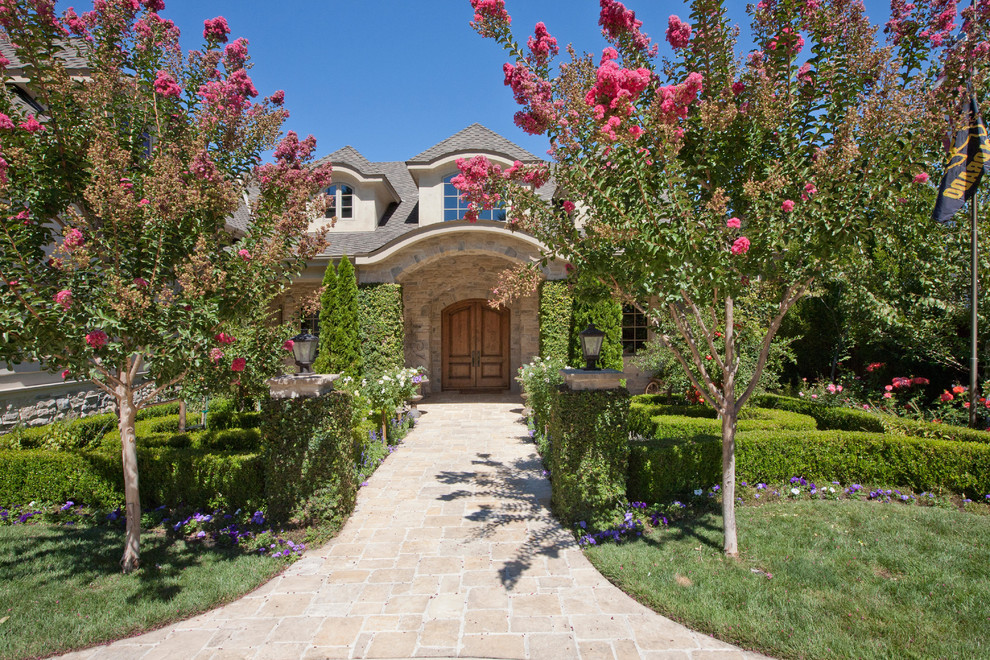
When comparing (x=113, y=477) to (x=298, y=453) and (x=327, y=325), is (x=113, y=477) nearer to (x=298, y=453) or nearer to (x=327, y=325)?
(x=298, y=453)

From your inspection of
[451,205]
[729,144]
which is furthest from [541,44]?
[451,205]

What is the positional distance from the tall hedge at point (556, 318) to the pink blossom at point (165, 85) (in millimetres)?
8884

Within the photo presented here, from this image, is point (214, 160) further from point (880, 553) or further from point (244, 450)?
point (880, 553)

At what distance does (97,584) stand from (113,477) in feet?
6.90

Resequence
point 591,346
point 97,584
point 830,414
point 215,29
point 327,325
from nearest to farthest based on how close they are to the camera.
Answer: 1. point 97,584
2. point 215,29
3. point 591,346
4. point 830,414
5. point 327,325

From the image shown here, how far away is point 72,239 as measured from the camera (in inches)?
144

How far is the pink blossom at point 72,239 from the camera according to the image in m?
3.64

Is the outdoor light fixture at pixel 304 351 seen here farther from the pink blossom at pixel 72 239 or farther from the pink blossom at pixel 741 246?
the pink blossom at pixel 741 246

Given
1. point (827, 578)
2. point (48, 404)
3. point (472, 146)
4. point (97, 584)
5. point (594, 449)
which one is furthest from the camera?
point (472, 146)

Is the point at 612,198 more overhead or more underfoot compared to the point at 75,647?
more overhead

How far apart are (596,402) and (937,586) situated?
2.93 metres

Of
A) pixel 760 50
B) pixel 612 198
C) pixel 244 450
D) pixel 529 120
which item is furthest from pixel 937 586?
pixel 244 450

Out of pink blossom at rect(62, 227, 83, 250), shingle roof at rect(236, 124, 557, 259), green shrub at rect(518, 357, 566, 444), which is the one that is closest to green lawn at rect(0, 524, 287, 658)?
pink blossom at rect(62, 227, 83, 250)

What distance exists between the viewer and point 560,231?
4902mm
